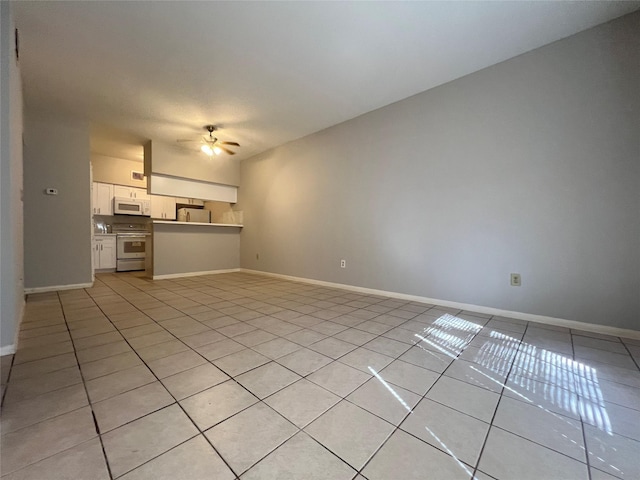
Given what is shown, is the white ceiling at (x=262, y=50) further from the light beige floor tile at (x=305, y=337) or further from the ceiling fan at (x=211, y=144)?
the light beige floor tile at (x=305, y=337)

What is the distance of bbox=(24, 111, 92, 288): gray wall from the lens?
3.66m

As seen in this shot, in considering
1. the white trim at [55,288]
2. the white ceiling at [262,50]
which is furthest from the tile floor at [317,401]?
the white ceiling at [262,50]

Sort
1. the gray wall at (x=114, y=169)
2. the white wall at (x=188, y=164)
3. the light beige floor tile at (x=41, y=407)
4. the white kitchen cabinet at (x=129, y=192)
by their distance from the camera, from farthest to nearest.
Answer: the white kitchen cabinet at (x=129, y=192) → the gray wall at (x=114, y=169) → the white wall at (x=188, y=164) → the light beige floor tile at (x=41, y=407)

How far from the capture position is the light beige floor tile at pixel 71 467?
86 cm

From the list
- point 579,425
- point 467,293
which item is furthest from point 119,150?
point 579,425

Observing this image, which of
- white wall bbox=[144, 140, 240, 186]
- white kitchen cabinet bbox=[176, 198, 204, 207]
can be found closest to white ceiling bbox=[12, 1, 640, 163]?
white wall bbox=[144, 140, 240, 186]

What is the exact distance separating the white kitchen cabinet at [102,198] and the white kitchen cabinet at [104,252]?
2.00ft

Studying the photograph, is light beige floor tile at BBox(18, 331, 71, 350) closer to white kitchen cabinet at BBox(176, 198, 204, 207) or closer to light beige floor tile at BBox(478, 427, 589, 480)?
light beige floor tile at BBox(478, 427, 589, 480)

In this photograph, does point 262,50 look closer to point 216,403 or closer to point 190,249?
point 216,403

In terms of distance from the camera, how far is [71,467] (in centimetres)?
90

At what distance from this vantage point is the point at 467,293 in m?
2.88

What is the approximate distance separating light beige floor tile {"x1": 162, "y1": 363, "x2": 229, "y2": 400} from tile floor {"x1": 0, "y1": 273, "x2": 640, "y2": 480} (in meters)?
0.01

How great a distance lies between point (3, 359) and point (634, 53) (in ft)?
17.3

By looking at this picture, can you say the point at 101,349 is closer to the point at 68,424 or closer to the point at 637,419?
the point at 68,424
